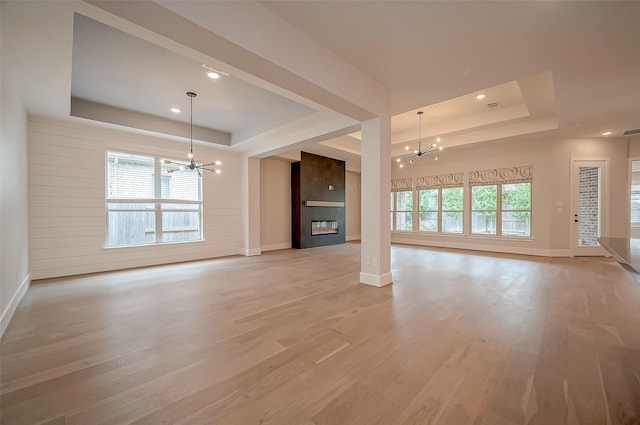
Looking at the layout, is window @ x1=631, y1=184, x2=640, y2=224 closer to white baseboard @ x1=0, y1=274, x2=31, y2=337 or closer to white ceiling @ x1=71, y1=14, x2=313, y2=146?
white ceiling @ x1=71, y1=14, x2=313, y2=146

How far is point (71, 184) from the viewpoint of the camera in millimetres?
4539

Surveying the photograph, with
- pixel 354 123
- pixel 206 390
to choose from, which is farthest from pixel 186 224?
pixel 206 390

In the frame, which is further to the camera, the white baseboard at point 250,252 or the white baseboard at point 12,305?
the white baseboard at point 250,252

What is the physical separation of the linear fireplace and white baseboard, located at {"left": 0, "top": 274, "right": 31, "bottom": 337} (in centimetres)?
597

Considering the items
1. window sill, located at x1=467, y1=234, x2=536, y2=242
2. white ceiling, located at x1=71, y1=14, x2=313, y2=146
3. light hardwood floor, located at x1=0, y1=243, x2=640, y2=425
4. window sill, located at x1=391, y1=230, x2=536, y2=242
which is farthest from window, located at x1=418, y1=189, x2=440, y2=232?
white ceiling, located at x1=71, y1=14, x2=313, y2=146

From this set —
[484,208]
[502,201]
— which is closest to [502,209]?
[502,201]

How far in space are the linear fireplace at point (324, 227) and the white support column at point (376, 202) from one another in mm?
4269

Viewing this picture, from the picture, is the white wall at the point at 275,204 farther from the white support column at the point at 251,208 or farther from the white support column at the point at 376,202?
the white support column at the point at 376,202

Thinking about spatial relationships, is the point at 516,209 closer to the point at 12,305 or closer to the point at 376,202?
the point at 376,202

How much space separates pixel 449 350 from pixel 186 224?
585 centimetres

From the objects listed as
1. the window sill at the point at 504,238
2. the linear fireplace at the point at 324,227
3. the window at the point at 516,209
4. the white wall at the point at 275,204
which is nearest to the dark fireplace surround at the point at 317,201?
the linear fireplace at the point at 324,227

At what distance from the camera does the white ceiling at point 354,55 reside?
2.16m

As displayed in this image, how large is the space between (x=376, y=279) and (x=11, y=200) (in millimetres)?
4658

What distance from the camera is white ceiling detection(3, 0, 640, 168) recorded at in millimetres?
2164
